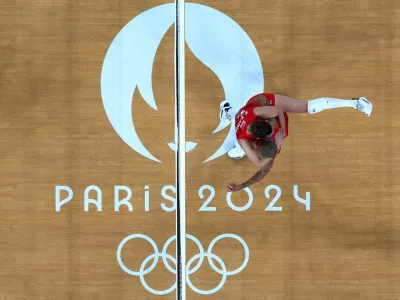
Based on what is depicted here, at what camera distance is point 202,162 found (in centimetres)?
518

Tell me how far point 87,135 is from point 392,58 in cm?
351

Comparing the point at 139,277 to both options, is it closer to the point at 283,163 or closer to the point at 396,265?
the point at 283,163

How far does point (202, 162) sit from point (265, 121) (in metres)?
1.04

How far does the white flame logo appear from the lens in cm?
516

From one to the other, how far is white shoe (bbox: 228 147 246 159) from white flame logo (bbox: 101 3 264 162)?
94 mm

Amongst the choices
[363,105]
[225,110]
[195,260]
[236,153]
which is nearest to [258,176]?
[236,153]

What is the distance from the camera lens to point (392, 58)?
513 centimetres

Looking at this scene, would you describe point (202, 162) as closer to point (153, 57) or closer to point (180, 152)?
point (153, 57)

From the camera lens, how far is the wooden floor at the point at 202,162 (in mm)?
5145

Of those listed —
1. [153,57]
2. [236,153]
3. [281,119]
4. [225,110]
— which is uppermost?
[153,57]

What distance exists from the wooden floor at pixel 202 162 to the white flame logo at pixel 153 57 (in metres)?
0.06

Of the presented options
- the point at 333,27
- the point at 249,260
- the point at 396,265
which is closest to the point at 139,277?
the point at 249,260

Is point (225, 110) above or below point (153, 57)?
below

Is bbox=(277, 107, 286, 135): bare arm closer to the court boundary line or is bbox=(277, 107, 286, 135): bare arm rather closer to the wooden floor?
the wooden floor
